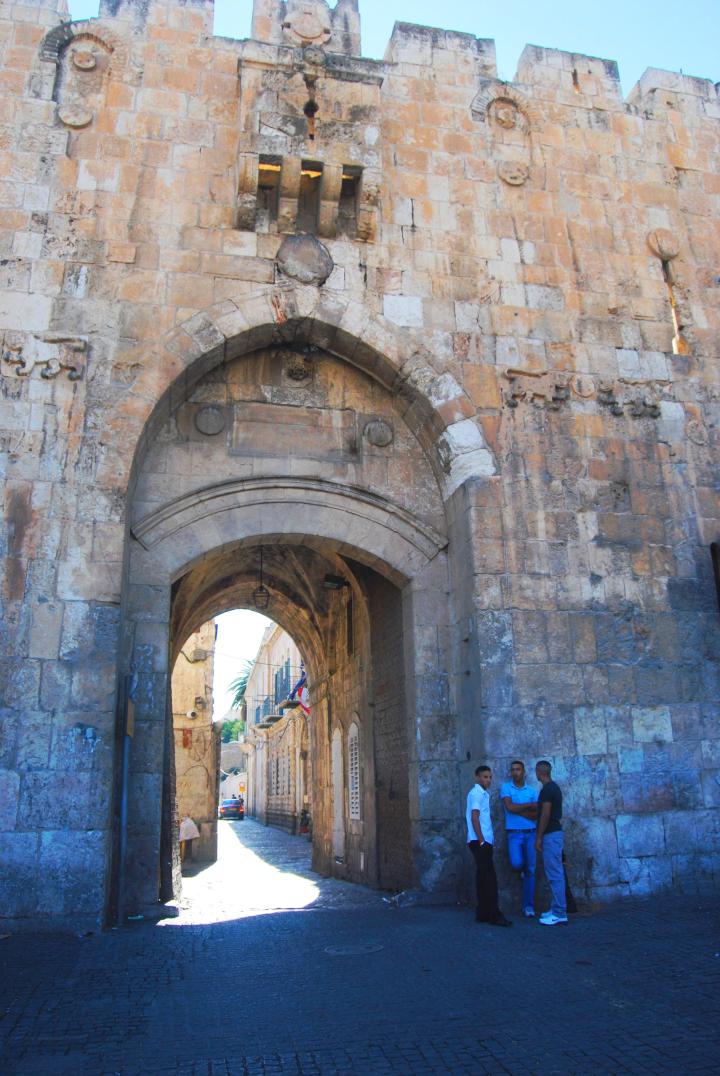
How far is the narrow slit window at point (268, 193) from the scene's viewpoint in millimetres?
8352

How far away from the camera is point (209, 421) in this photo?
8305 mm

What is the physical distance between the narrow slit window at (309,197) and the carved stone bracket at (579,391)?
2.54 m

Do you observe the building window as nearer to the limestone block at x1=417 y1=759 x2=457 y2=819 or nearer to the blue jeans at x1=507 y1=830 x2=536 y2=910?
the limestone block at x1=417 y1=759 x2=457 y2=819

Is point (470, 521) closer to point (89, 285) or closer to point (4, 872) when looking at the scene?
point (89, 285)

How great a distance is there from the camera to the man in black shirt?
6.62 meters

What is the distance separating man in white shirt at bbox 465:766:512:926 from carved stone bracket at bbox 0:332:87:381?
4982mm

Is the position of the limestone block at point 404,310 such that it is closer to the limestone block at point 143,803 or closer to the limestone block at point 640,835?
the limestone block at point 143,803

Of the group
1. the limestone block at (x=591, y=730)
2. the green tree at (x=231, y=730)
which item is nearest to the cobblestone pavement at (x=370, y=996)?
the limestone block at (x=591, y=730)

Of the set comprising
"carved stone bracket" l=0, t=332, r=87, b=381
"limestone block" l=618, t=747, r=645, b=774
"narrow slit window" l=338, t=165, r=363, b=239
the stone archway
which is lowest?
"limestone block" l=618, t=747, r=645, b=774

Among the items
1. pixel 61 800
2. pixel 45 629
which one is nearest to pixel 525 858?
pixel 61 800

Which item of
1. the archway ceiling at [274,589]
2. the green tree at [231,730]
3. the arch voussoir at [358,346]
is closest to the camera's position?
the arch voussoir at [358,346]

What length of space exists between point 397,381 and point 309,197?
2150 mm

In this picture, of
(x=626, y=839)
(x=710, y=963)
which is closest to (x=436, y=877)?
(x=626, y=839)

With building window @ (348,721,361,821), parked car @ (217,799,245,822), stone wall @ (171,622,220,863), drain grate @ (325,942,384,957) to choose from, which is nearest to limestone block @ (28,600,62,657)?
drain grate @ (325,942,384,957)
